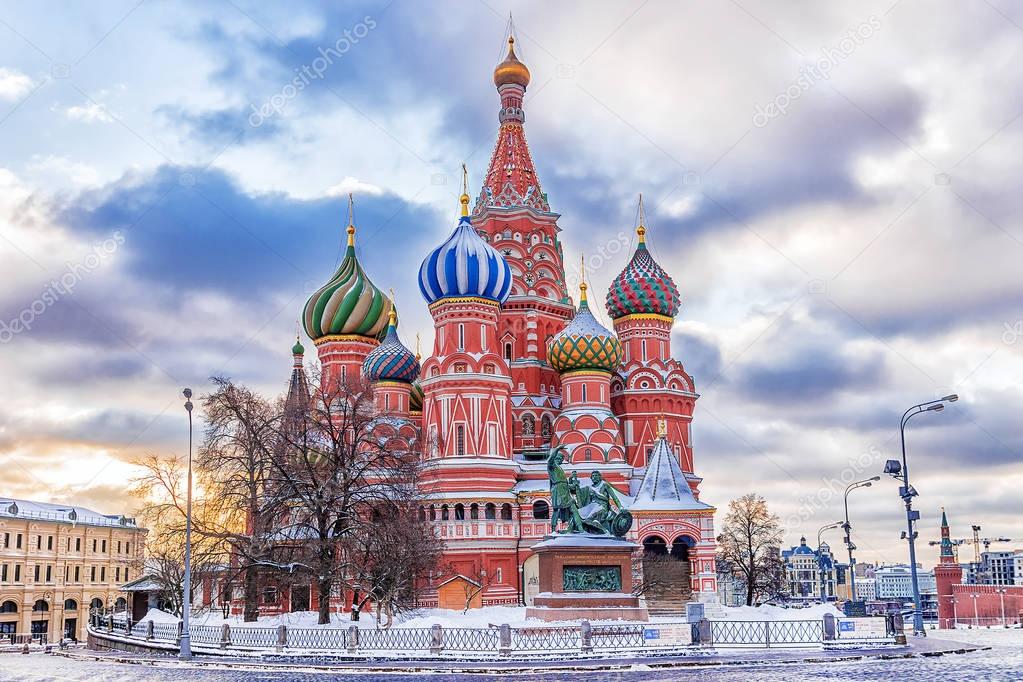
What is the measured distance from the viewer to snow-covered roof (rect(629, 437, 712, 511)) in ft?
157

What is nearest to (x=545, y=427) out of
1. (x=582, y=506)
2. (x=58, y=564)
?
(x=582, y=506)

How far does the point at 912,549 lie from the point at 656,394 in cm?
2719

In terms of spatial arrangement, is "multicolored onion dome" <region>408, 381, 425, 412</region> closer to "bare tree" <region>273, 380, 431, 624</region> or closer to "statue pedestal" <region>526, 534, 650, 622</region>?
"bare tree" <region>273, 380, 431, 624</region>

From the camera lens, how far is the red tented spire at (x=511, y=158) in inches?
2436

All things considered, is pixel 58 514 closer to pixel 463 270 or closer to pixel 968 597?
pixel 463 270

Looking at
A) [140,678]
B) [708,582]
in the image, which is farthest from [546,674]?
[708,582]

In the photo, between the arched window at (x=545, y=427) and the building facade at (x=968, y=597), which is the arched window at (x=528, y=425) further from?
the building facade at (x=968, y=597)

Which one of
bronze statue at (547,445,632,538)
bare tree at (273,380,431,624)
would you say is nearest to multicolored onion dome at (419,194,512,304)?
bare tree at (273,380,431,624)

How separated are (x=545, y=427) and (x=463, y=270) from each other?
33.4 feet

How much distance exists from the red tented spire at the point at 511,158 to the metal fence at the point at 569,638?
37.0 meters

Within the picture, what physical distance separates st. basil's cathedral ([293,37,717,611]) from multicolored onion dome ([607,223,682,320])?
0.09 metres

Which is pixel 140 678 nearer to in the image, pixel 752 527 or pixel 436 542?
pixel 436 542

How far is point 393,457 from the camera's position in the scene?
40.3 m

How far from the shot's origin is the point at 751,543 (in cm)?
5916
